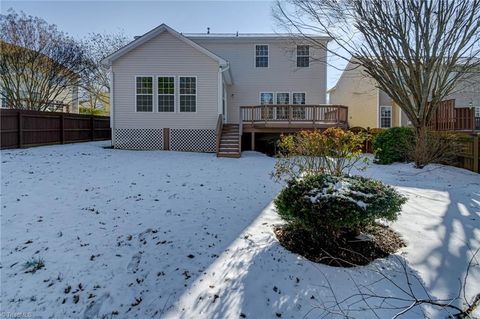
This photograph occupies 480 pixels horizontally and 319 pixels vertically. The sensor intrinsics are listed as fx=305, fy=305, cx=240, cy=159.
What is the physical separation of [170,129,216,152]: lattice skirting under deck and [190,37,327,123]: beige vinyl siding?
171 inches

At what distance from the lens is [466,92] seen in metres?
19.4

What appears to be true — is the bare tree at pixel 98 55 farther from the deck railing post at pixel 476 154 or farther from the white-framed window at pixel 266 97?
the deck railing post at pixel 476 154

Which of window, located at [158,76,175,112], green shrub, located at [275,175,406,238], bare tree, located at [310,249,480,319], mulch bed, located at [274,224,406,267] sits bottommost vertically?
bare tree, located at [310,249,480,319]

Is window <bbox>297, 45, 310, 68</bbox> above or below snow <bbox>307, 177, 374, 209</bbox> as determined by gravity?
above

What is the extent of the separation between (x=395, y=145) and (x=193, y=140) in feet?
29.8

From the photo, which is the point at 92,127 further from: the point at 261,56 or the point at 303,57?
the point at 303,57

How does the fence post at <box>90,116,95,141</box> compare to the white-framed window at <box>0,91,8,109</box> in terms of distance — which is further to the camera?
the fence post at <box>90,116,95,141</box>

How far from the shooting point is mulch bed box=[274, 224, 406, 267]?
4004 millimetres

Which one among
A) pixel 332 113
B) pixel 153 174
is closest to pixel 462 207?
pixel 153 174

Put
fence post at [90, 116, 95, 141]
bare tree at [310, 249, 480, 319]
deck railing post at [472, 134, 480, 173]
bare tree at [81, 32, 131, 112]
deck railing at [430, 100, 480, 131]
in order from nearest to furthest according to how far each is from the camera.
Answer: bare tree at [310, 249, 480, 319] < deck railing post at [472, 134, 480, 173] < deck railing at [430, 100, 480, 131] < fence post at [90, 116, 95, 141] < bare tree at [81, 32, 131, 112]

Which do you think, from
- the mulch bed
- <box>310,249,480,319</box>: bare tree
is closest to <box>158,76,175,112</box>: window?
the mulch bed

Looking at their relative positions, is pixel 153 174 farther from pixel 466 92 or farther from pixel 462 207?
pixel 466 92

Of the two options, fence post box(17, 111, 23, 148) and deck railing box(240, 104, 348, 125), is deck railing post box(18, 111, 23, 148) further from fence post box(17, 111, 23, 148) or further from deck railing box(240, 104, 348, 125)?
deck railing box(240, 104, 348, 125)

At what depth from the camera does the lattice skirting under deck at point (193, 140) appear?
15266mm
